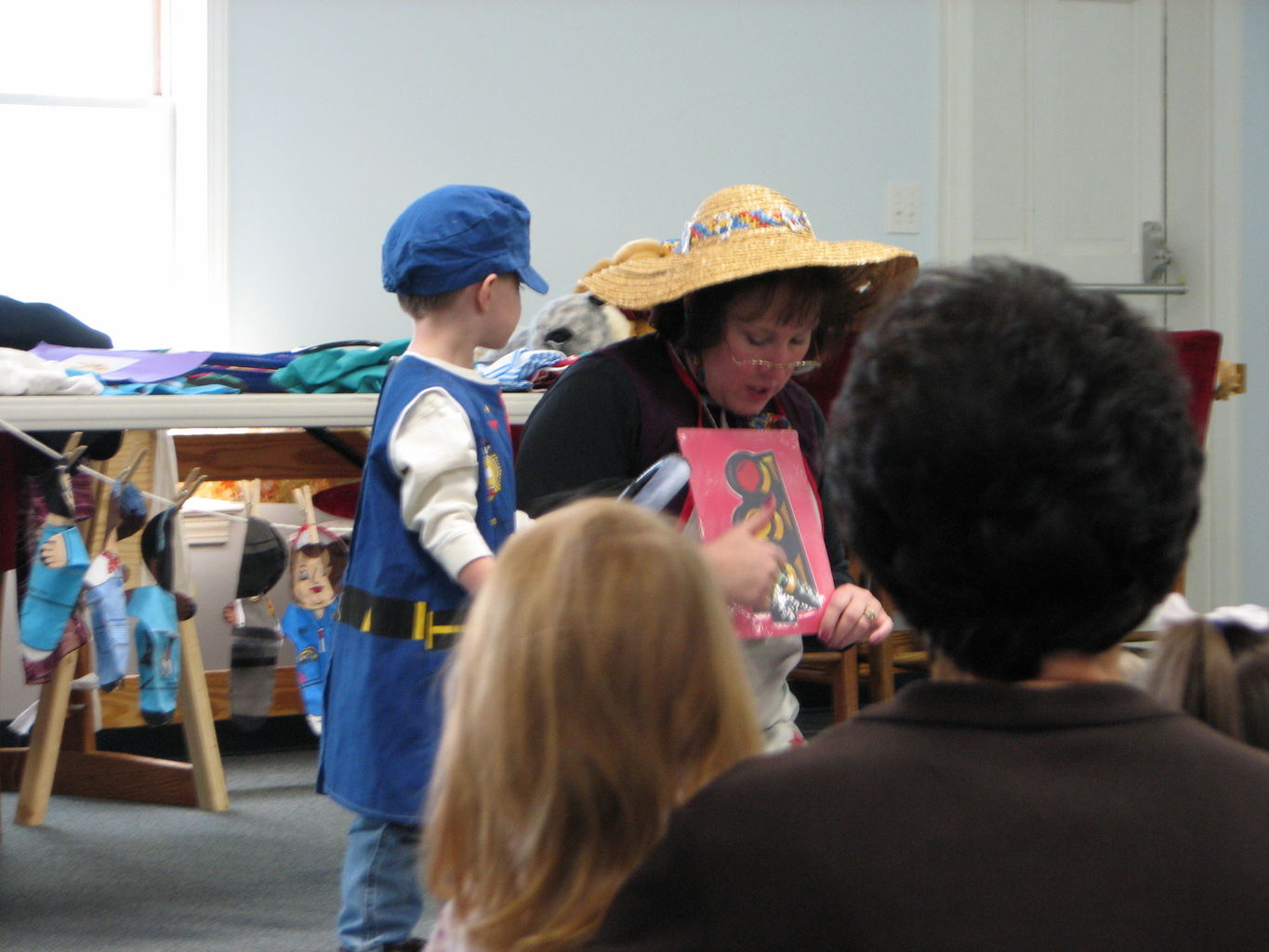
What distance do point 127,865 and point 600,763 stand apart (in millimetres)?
2063

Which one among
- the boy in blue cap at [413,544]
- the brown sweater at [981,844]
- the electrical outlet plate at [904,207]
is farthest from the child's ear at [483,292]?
the electrical outlet plate at [904,207]

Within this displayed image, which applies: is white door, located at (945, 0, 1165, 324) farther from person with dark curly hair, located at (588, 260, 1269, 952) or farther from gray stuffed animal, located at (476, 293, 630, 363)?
person with dark curly hair, located at (588, 260, 1269, 952)

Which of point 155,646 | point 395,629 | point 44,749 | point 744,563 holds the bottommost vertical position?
point 44,749

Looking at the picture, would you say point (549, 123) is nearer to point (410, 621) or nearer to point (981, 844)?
point (410, 621)

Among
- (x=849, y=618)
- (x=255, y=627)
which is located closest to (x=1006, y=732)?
(x=849, y=618)

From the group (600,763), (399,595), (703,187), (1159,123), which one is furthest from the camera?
(1159,123)

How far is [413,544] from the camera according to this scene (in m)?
1.49

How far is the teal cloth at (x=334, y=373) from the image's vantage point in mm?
2193

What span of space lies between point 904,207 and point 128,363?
7.88 feet

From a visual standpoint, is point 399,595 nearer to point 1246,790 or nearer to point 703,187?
point 1246,790

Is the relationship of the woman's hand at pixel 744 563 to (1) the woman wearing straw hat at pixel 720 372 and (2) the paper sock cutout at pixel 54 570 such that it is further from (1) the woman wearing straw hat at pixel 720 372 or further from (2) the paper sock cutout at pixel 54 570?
(2) the paper sock cutout at pixel 54 570

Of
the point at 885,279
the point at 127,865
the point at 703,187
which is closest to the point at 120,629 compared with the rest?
the point at 127,865

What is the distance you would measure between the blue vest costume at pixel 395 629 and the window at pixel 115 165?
2071 mm

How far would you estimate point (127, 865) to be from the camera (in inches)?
95.6
